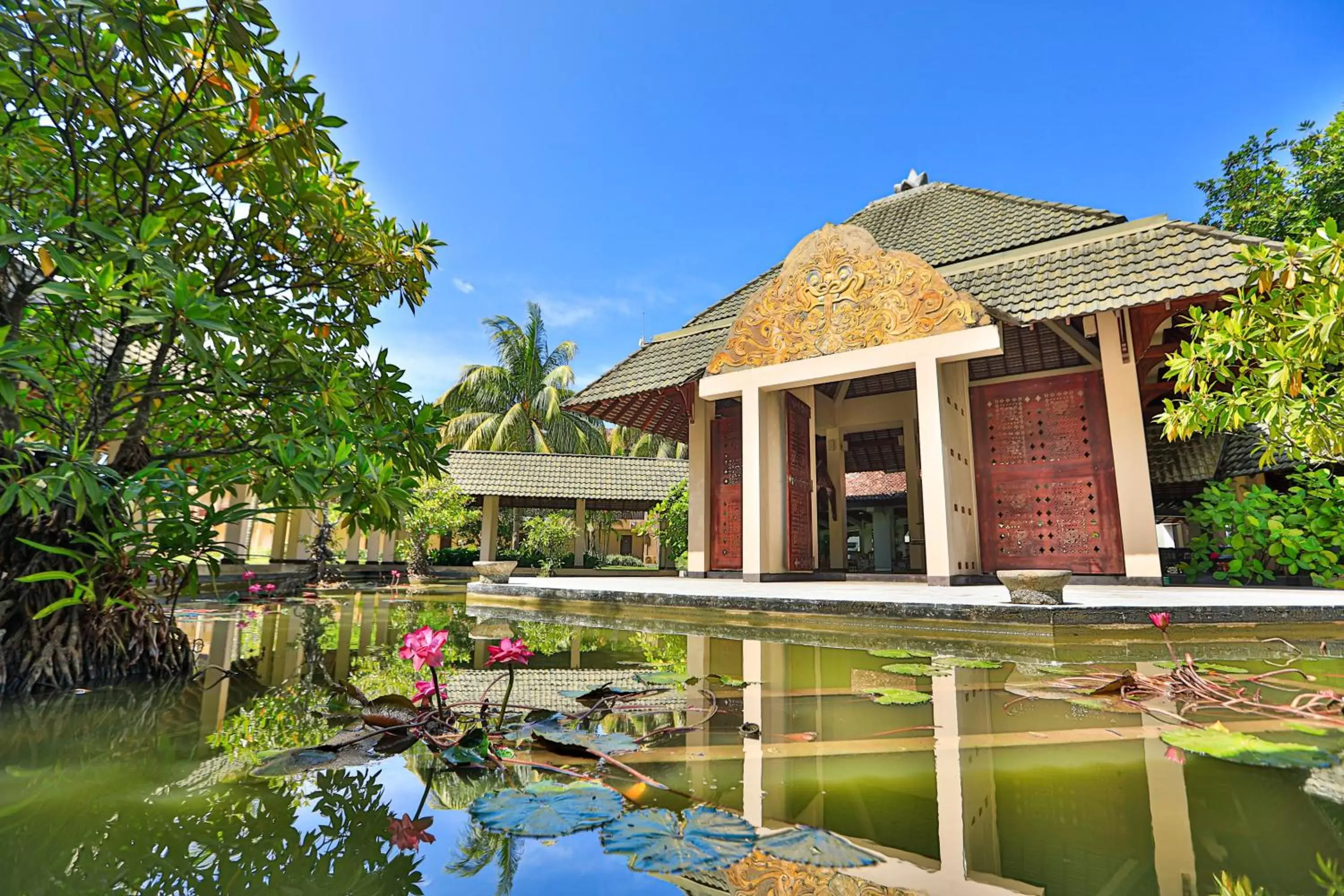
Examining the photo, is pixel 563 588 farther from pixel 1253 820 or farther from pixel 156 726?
pixel 1253 820

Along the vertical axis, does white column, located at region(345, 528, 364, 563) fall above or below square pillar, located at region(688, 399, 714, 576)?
below

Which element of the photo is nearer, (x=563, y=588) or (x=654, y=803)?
(x=654, y=803)

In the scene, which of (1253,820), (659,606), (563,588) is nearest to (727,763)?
(1253,820)

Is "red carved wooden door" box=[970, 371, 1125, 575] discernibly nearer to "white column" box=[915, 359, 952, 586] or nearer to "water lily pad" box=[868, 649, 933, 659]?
"white column" box=[915, 359, 952, 586]

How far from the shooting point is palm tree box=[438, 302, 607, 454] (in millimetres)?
23203

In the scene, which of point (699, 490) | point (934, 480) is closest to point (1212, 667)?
point (934, 480)

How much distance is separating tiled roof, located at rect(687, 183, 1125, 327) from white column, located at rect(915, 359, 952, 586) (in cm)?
261

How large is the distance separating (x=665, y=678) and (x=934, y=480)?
519 cm

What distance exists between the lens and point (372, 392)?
10.0 ft

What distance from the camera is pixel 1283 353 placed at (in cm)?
311

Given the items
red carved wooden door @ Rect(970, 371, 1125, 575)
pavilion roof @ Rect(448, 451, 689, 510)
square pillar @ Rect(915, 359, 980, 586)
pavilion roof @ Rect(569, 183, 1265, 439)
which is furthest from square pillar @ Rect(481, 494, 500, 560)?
red carved wooden door @ Rect(970, 371, 1125, 575)

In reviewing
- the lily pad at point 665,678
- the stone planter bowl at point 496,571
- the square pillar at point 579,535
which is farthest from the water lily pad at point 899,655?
the square pillar at point 579,535

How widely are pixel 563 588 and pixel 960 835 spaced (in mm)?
5628

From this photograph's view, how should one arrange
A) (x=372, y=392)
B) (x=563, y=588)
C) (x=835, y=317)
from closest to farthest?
(x=372, y=392) → (x=563, y=588) → (x=835, y=317)
